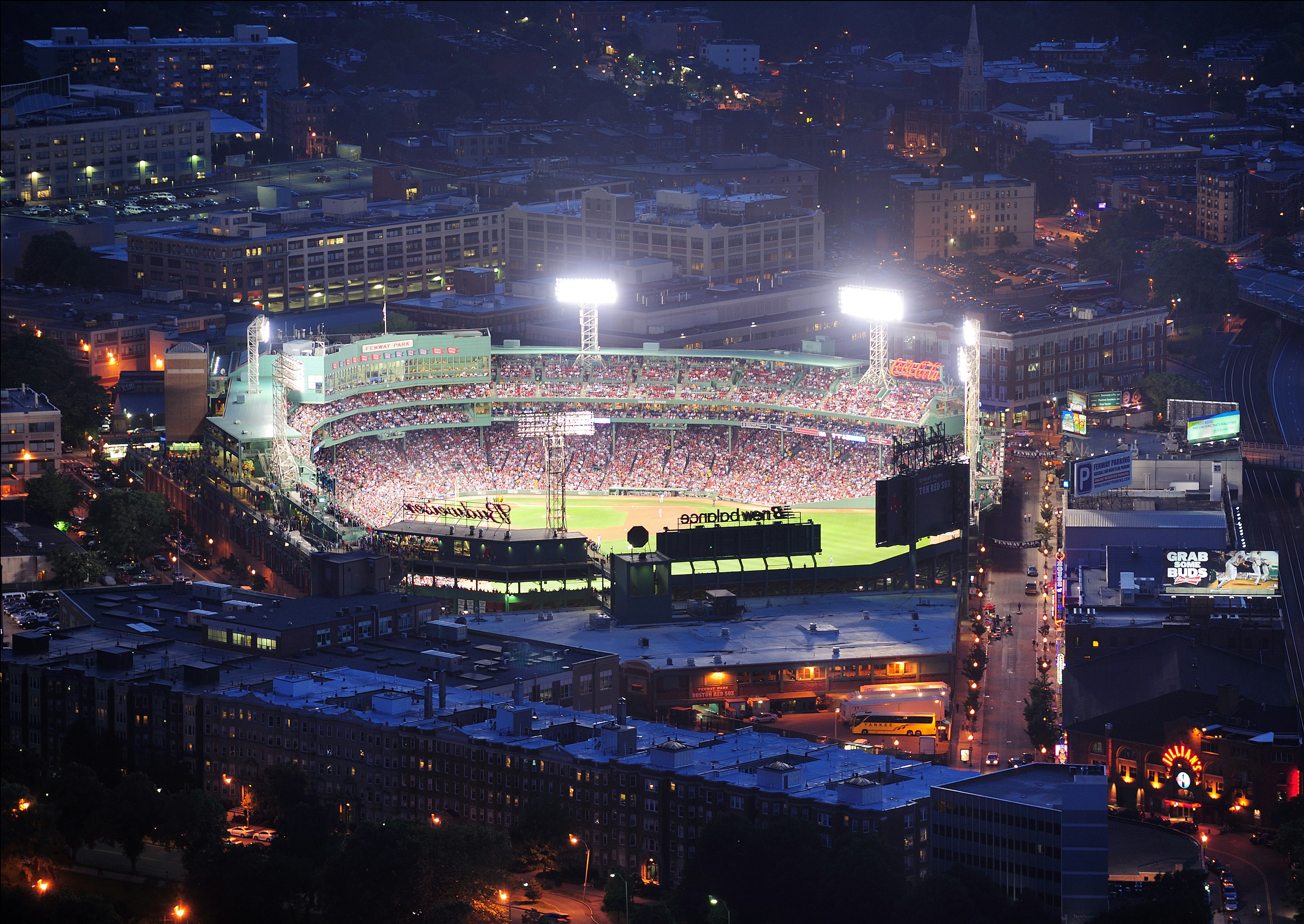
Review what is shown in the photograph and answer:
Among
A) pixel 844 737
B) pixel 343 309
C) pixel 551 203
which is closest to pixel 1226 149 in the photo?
pixel 551 203

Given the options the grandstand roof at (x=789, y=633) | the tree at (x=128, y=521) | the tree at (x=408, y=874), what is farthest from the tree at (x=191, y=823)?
the tree at (x=128, y=521)

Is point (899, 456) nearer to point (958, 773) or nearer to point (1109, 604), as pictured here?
point (1109, 604)

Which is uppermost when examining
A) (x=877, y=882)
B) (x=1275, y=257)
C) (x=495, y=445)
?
(x=1275, y=257)

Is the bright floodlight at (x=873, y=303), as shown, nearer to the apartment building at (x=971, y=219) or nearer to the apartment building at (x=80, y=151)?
the apartment building at (x=971, y=219)

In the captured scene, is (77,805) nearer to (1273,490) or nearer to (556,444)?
(556,444)

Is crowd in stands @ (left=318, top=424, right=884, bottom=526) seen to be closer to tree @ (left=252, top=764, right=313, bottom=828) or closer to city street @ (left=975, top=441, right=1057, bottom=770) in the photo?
city street @ (left=975, top=441, right=1057, bottom=770)

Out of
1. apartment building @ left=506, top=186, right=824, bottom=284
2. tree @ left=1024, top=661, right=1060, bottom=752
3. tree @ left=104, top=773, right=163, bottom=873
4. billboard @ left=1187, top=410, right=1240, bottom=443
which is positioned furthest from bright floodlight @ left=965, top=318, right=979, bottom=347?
apartment building @ left=506, top=186, right=824, bottom=284
